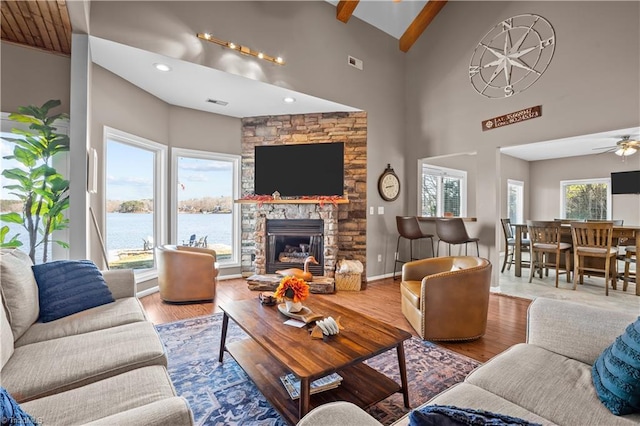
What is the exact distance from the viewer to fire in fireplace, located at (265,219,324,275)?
463cm

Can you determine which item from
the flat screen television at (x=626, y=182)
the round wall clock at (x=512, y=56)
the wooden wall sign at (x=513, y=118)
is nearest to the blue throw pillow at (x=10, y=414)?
the wooden wall sign at (x=513, y=118)

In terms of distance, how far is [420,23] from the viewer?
16.5 feet

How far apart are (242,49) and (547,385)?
401cm

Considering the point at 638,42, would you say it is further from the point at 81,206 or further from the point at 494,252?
the point at 81,206

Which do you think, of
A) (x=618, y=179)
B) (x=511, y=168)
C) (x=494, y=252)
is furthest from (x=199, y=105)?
(x=618, y=179)

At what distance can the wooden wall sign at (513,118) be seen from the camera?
382 centimetres

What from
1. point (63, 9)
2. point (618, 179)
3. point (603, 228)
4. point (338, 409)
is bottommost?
point (338, 409)

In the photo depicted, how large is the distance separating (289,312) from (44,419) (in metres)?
1.23

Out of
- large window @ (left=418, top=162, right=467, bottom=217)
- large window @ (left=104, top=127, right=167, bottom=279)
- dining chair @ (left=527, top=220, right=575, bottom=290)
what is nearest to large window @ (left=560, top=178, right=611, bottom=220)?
large window @ (left=418, top=162, right=467, bottom=217)

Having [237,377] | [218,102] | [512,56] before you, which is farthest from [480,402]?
[512,56]

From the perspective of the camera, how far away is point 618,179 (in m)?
6.09

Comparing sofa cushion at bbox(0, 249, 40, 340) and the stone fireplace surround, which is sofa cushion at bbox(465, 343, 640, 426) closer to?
sofa cushion at bbox(0, 249, 40, 340)

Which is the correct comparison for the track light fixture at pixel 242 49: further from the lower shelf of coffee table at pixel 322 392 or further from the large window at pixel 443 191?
the large window at pixel 443 191

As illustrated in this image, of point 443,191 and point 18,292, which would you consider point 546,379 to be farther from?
point 443,191
